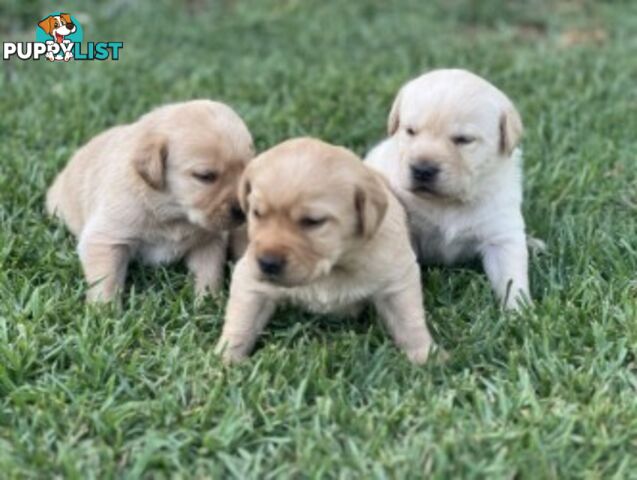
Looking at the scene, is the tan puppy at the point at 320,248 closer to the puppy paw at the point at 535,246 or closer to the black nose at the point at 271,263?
the black nose at the point at 271,263

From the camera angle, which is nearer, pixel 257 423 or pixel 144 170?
pixel 257 423

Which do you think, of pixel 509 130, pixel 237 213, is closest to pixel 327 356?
pixel 237 213

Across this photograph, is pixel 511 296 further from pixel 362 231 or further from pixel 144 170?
pixel 144 170

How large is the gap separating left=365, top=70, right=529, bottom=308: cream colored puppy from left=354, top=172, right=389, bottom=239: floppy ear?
0.69m

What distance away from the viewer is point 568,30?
10.8m

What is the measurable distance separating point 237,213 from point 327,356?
96 centimetres

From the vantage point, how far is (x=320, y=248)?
4.29 m

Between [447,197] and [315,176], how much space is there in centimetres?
123

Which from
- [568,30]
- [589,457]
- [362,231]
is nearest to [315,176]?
[362,231]

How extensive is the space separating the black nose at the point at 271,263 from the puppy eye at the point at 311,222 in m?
0.17

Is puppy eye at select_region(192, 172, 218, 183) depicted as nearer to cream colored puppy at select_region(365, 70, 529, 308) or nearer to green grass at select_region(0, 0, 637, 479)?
green grass at select_region(0, 0, 637, 479)

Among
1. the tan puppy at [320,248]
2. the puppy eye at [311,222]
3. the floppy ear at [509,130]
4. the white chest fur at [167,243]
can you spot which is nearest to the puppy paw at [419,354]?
the tan puppy at [320,248]

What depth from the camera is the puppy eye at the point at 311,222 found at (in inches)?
166

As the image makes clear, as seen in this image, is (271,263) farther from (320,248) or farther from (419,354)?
(419,354)
